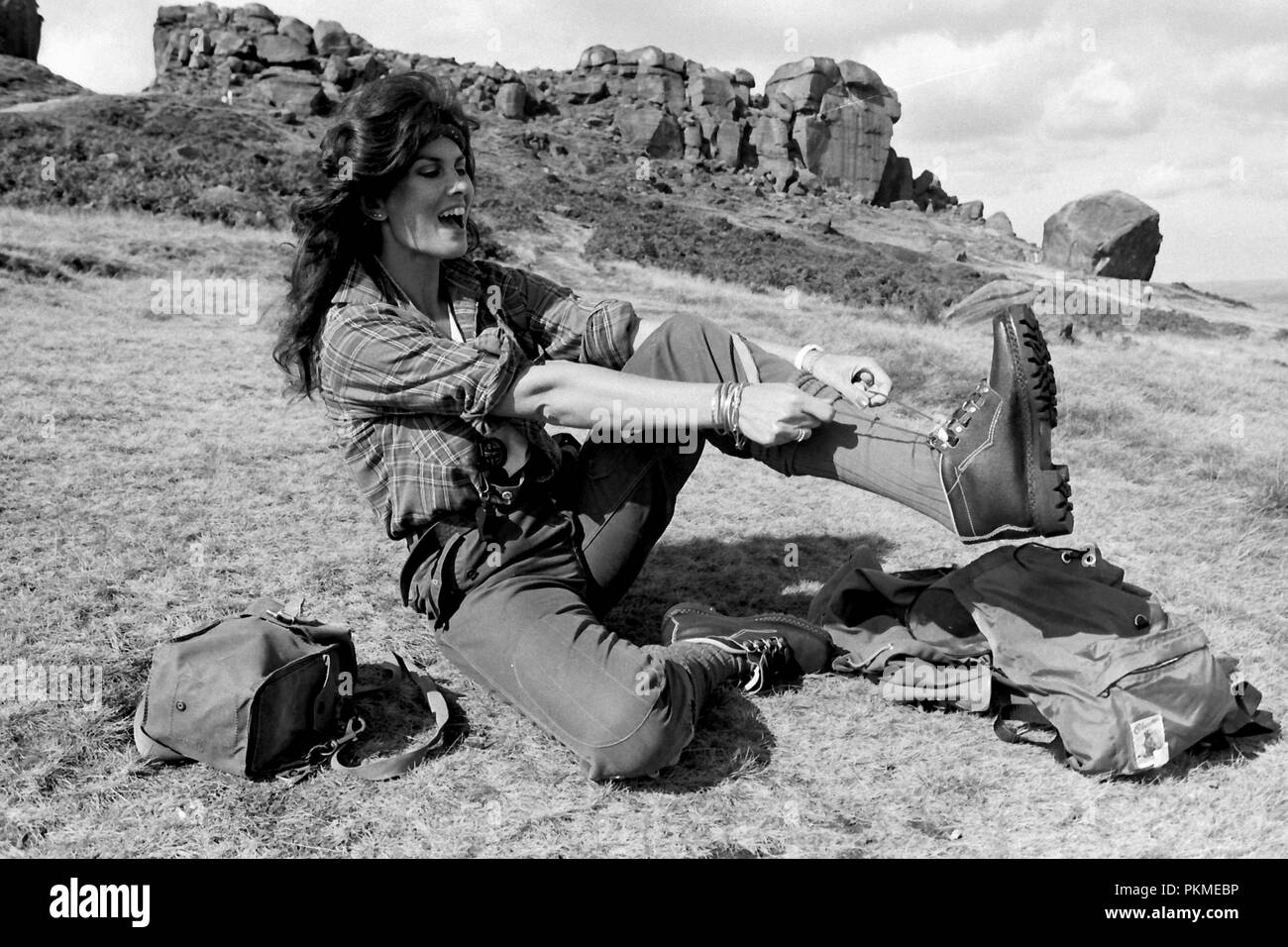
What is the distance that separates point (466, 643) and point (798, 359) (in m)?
1.35

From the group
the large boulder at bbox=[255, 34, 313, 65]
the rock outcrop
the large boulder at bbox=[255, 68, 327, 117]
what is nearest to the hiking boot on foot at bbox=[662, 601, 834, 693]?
the rock outcrop

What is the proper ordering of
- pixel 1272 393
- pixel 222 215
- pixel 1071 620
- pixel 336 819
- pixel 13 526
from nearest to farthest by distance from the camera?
pixel 336 819 < pixel 1071 620 < pixel 13 526 < pixel 1272 393 < pixel 222 215

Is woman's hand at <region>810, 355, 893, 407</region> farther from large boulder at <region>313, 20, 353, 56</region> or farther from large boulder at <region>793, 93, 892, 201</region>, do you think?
large boulder at <region>793, 93, 892, 201</region>

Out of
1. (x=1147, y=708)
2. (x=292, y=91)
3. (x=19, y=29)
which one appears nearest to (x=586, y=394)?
(x=1147, y=708)

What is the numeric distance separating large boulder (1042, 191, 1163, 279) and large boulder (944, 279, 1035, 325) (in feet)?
94.0

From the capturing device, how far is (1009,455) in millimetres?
2428

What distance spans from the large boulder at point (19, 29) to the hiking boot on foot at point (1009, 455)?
71139mm

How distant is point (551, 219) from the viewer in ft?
Result: 94.4

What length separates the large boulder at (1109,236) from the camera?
140 ft

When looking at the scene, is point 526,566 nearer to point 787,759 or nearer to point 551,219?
point 787,759

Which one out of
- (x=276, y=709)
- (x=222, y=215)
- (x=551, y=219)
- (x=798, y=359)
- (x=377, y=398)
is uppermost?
(x=551, y=219)

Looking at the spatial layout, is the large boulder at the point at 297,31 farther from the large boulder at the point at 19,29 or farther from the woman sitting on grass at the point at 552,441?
the woman sitting on grass at the point at 552,441

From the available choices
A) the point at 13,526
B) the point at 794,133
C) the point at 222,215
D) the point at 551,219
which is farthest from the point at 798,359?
the point at 794,133

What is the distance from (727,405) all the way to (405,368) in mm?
917
